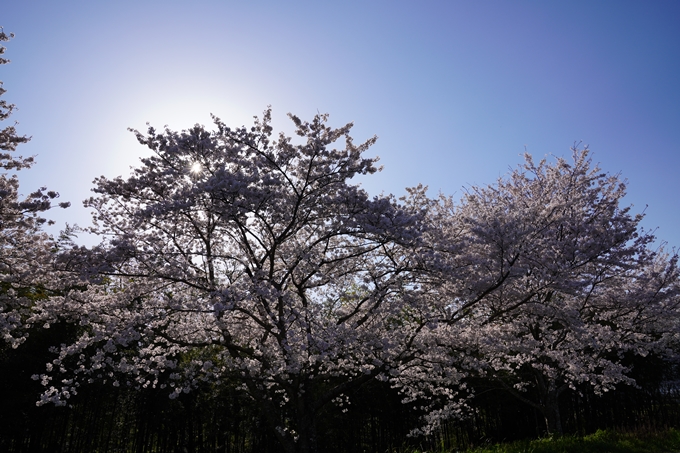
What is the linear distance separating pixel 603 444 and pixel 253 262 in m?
10.7

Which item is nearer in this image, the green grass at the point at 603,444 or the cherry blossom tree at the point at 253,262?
the cherry blossom tree at the point at 253,262

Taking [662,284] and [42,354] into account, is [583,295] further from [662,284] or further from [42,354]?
[42,354]

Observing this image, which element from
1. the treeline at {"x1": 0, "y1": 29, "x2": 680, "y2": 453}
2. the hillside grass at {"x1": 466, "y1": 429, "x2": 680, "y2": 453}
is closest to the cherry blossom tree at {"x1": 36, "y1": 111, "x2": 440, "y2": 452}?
the treeline at {"x1": 0, "y1": 29, "x2": 680, "y2": 453}

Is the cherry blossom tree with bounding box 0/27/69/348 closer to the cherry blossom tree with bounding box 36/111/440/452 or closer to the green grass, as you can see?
the cherry blossom tree with bounding box 36/111/440/452

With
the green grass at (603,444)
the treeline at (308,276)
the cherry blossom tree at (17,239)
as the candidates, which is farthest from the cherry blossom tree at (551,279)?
the cherry blossom tree at (17,239)

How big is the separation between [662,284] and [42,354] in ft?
68.5

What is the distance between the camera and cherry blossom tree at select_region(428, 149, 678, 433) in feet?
32.3

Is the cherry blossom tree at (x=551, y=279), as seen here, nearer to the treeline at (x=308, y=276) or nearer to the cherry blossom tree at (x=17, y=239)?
the treeline at (x=308, y=276)

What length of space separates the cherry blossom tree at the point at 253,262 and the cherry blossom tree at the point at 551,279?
1685 millimetres

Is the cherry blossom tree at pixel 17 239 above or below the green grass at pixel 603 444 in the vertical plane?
above

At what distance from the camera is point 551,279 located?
10008mm

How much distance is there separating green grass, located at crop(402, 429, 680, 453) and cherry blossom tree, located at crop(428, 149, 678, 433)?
1.48m

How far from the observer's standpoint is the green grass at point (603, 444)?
10641 millimetres

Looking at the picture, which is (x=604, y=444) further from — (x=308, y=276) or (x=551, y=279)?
(x=308, y=276)
